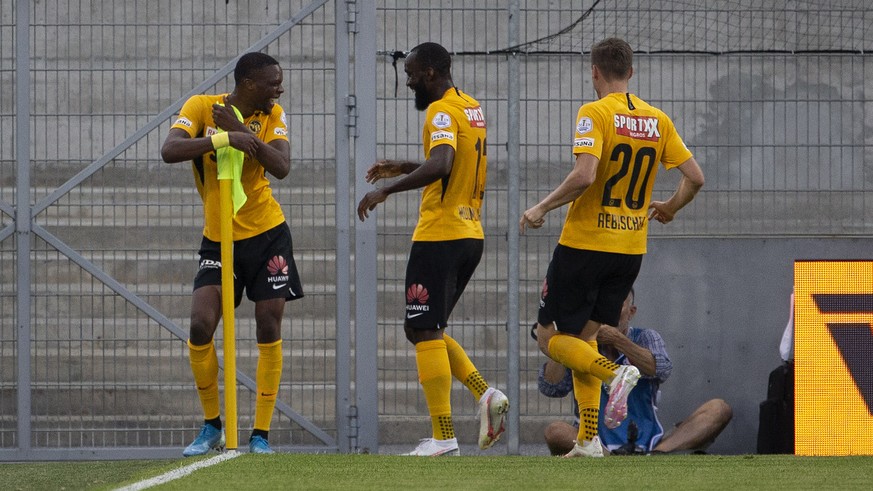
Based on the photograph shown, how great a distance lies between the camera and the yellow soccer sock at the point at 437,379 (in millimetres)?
6363

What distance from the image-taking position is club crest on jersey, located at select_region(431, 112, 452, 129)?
6.23 metres

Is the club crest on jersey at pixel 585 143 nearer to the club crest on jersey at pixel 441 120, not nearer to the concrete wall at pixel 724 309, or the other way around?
the club crest on jersey at pixel 441 120

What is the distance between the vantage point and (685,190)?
6.37 m

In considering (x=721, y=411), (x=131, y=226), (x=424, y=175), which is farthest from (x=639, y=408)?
(x=131, y=226)

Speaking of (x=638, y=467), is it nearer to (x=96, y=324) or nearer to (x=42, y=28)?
(x=96, y=324)

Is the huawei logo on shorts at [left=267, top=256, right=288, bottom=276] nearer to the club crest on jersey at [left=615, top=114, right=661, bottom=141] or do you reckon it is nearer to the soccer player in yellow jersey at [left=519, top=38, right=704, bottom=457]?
the soccer player in yellow jersey at [left=519, top=38, right=704, bottom=457]

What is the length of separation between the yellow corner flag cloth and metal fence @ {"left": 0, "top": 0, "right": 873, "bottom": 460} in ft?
8.12

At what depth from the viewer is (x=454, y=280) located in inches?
251

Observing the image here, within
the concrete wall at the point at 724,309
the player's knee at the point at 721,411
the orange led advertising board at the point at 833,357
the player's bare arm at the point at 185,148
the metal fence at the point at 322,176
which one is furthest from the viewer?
the metal fence at the point at 322,176

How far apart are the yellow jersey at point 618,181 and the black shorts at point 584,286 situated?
0.05 metres

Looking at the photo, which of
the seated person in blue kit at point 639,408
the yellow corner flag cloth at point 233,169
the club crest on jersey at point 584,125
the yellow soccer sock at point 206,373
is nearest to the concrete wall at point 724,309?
the seated person in blue kit at point 639,408

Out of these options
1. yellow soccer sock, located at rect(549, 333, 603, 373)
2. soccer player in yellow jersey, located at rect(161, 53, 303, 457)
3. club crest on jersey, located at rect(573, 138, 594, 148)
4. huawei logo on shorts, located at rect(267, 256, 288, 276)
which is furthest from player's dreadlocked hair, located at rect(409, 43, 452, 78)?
yellow soccer sock, located at rect(549, 333, 603, 373)

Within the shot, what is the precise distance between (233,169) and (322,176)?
2.61 meters

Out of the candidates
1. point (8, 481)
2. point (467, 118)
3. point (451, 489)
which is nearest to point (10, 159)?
point (8, 481)
